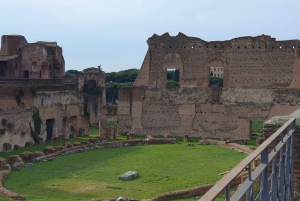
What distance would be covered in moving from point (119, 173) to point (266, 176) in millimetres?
12086

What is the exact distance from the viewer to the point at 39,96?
25.8m

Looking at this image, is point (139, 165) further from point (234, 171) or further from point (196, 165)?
point (234, 171)

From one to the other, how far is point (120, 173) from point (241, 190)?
12803 mm

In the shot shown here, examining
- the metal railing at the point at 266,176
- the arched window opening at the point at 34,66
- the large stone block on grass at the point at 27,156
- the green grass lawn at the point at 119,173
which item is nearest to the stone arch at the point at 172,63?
the green grass lawn at the point at 119,173

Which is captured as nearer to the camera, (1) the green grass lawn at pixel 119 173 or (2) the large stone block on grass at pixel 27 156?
(1) the green grass lawn at pixel 119 173

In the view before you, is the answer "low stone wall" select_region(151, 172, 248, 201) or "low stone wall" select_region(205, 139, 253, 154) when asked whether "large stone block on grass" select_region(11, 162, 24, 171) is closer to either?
"low stone wall" select_region(151, 172, 248, 201)

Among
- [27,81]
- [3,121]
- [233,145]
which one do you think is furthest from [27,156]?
[233,145]

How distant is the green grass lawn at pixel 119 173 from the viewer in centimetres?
1309

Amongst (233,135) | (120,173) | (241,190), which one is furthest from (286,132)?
(233,135)

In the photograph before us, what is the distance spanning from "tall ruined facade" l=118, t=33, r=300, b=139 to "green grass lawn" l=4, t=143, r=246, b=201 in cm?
575

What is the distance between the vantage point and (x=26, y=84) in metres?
25.9

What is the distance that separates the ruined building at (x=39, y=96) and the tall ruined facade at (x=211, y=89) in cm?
331

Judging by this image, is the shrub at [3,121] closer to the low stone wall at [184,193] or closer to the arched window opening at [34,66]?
the arched window opening at [34,66]

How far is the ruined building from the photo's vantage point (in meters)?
23.2
